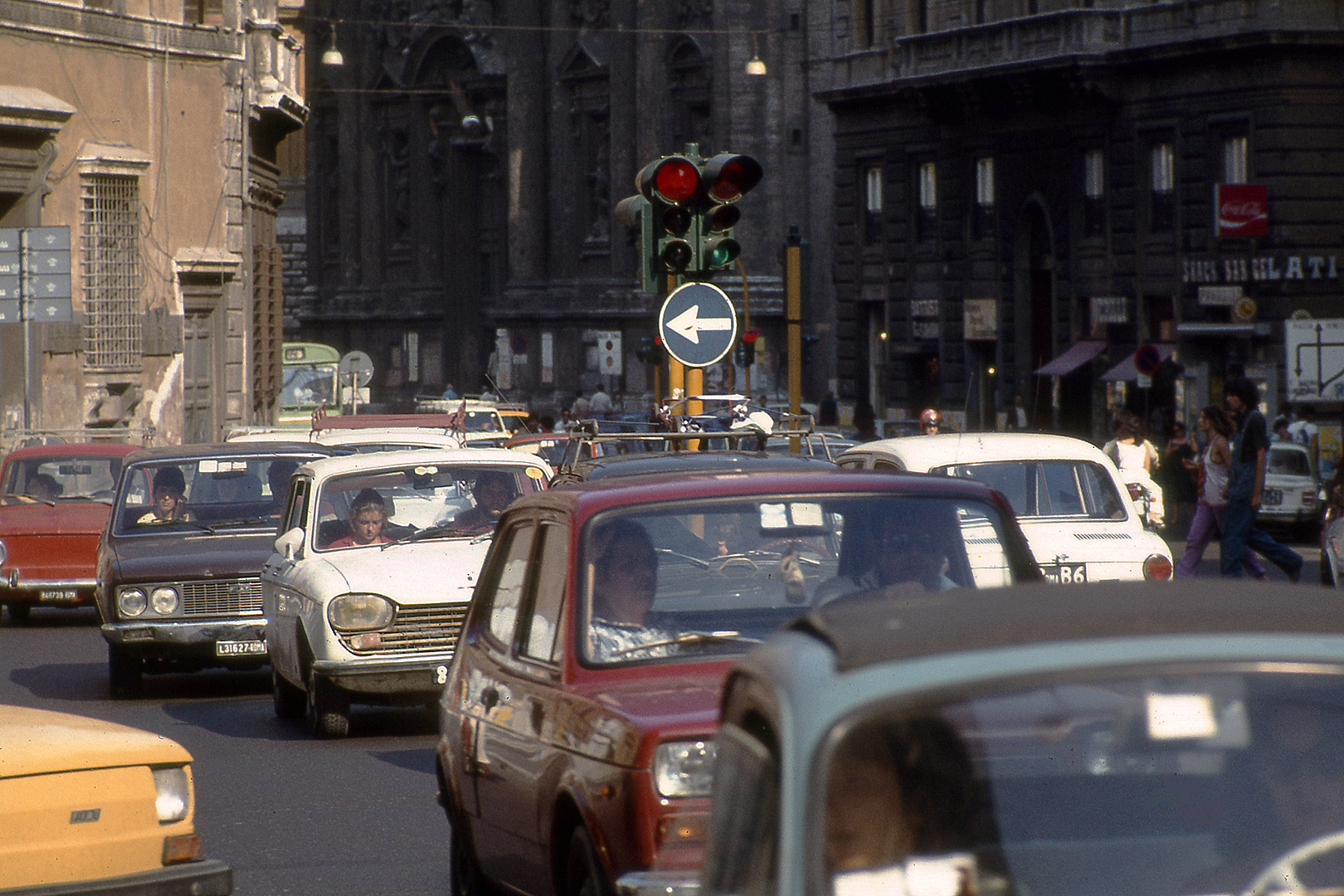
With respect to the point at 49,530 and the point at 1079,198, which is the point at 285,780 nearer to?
the point at 49,530

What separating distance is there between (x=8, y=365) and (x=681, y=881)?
92.7 feet

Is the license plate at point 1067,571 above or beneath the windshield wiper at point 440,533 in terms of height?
beneath

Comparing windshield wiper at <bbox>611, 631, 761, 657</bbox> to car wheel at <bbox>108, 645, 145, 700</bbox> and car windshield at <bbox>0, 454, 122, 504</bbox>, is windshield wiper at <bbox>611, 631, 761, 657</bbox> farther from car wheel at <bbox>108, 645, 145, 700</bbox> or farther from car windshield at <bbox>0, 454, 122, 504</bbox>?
car windshield at <bbox>0, 454, 122, 504</bbox>

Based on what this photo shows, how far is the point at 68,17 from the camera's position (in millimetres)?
31969

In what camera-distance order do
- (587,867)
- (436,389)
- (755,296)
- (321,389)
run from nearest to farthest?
(587,867) → (321,389) → (755,296) → (436,389)

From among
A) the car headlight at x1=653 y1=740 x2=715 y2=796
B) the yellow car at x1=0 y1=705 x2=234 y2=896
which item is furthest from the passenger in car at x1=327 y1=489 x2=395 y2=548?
the car headlight at x1=653 y1=740 x2=715 y2=796

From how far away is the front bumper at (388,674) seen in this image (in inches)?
442

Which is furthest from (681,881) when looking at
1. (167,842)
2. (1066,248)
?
(1066,248)

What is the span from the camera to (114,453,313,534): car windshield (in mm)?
14664

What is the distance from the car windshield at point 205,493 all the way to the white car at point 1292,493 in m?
15.7

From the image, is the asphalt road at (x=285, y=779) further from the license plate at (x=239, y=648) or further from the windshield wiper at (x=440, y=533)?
the windshield wiper at (x=440, y=533)

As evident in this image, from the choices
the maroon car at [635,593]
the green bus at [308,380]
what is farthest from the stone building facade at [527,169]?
the maroon car at [635,593]

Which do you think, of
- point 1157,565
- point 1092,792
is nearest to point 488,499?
point 1157,565

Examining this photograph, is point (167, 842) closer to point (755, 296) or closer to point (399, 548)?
point (399, 548)
